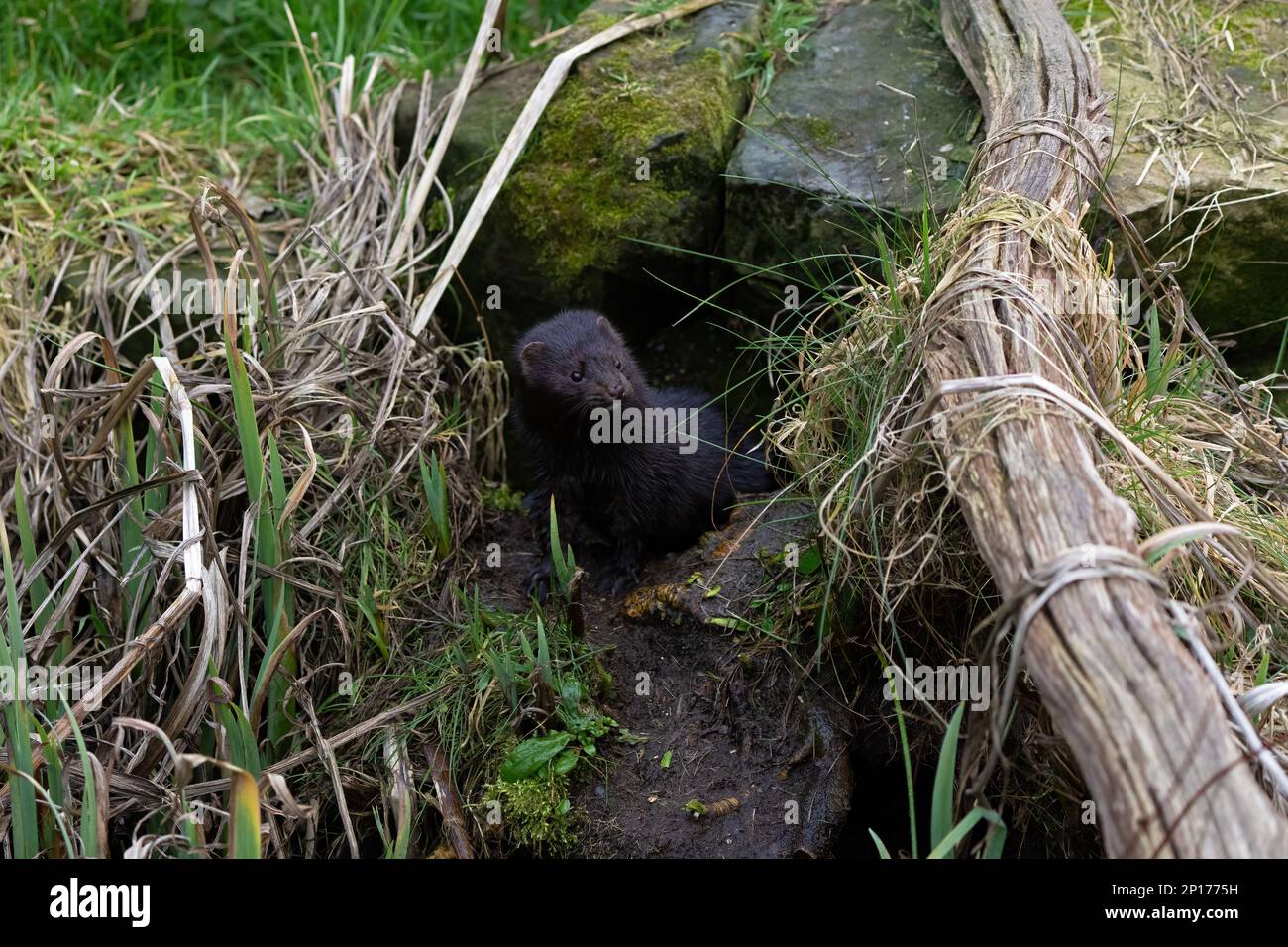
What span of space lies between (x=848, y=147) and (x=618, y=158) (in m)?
0.92

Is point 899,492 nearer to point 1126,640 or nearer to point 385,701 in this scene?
point 1126,640

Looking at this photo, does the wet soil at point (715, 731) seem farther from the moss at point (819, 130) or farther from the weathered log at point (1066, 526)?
the moss at point (819, 130)

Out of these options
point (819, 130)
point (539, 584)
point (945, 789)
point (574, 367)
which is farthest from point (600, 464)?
point (945, 789)

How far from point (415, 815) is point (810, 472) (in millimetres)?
1483

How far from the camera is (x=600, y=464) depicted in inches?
169

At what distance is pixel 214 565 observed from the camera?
3.28 metres

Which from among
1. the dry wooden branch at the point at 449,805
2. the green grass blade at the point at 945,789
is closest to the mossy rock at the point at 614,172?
the dry wooden branch at the point at 449,805

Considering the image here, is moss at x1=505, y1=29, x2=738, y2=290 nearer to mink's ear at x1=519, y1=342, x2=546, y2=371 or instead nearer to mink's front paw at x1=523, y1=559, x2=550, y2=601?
mink's ear at x1=519, y1=342, x2=546, y2=371

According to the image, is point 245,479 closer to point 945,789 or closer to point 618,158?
point 618,158

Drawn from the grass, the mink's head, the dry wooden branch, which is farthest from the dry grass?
the mink's head

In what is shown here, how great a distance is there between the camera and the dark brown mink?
4.13m

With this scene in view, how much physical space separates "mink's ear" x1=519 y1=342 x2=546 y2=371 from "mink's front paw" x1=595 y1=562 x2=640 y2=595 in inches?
31.6
